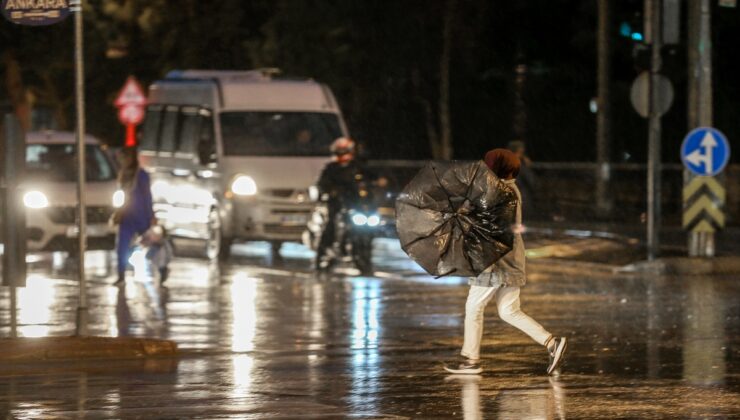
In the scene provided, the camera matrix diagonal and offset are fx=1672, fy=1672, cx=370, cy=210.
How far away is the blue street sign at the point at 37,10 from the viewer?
12.5 m

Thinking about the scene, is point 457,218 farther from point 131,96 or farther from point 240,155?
point 131,96

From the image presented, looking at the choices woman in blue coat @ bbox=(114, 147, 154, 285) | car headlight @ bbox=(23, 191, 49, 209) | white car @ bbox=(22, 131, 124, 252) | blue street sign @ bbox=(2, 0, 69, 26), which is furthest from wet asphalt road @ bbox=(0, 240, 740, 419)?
blue street sign @ bbox=(2, 0, 69, 26)

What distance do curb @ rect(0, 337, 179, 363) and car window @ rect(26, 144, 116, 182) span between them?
10494mm

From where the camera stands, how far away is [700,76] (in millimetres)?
21719

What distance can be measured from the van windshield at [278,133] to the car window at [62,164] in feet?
6.01

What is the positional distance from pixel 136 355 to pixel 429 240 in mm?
2589

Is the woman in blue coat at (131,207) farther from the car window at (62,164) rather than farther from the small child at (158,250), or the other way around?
the car window at (62,164)

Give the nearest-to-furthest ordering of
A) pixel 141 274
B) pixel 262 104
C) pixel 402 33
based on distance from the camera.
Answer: pixel 141 274
pixel 262 104
pixel 402 33

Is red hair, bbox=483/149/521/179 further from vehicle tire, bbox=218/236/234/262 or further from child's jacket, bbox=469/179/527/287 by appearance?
vehicle tire, bbox=218/236/234/262

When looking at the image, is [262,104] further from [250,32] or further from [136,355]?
[250,32]

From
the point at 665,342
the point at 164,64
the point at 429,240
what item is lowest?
the point at 665,342

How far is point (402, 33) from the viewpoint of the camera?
139ft

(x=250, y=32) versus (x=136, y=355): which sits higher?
(x=250, y=32)

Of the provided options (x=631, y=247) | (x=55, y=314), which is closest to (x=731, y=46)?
(x=631, y=247)
